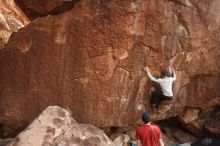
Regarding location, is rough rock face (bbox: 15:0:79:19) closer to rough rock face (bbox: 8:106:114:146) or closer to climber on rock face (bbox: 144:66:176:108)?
climber on rock face (bbox: 144:66:176:108)

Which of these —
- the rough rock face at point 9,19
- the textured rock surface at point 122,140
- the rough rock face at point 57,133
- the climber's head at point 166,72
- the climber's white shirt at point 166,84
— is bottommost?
the textured rock surface at point 122,140

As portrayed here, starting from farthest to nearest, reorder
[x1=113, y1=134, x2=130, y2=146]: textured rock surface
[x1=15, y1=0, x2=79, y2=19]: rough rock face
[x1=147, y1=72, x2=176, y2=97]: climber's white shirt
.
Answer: [x1=15, y1=0, x2=79, y2=19]: rough rock face → [x1=113, y1=134, x2=130, y2=146]: textured rock surface → [x1=147, y1=72, x2=176, y2=97]: climber's white shirt

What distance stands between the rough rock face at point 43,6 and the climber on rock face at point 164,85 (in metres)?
2.33

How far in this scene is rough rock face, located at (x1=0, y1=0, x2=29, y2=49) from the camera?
33.8 ft

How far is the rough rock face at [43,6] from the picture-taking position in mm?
9795

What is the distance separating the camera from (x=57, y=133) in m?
8.14

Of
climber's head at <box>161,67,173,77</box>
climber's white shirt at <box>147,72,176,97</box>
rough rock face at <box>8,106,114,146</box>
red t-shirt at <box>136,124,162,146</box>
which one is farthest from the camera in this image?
climber's head at <box>161,67,173,77</box>

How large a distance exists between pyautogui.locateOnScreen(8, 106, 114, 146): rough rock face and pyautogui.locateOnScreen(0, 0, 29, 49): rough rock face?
2.78 metres

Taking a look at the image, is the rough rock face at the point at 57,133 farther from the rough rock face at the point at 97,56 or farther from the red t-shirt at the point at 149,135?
the red t-shirt at the point at 149,135

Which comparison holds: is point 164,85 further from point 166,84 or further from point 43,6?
point 43,6

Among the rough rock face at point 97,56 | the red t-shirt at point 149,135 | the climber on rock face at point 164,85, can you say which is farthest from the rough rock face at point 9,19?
the red t-shirt at point 149,135

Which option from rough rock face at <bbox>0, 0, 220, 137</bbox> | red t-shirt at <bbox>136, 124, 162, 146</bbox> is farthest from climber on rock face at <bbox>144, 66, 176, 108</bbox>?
red t-shirt at <bbox>136, 124, 162, 146</bbox>

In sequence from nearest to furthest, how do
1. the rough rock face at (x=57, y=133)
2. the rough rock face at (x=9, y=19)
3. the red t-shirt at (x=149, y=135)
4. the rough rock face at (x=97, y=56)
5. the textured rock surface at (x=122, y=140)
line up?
the red t-shirt at (x=149, y=135), the rough rock face at (x=57, y=133), the rough rock face at (x=97, y=56), the textured rock surface at (x=122, y=140), the rough rock face at (x=9, y=19)

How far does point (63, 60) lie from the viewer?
904cm
